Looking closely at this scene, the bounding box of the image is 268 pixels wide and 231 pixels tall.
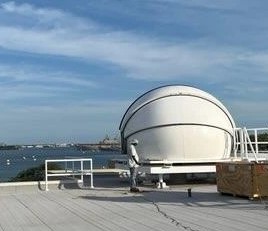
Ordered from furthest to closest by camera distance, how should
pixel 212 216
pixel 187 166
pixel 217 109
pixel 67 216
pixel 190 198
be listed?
pixel 217 109 → pixel 187 166 → pixel 190 198 → pixel 67 216 → pixel 212 216

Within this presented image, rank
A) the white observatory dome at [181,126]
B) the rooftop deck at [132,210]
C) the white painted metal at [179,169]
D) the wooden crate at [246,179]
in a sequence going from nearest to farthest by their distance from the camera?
the rooftop deck at [132,210] < the wooden crate at [246,179] < the white painted metal at [179,169] < the white observatory dome at [181,126]

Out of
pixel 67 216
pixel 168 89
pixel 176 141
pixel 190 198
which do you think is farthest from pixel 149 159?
pixel 67 216

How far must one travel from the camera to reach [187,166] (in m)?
23.8

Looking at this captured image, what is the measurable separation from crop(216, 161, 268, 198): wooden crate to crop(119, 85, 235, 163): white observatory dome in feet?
18.2

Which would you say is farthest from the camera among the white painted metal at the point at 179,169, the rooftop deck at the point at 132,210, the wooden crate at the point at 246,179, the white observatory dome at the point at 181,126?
the white observatory dome at the point at 181,126

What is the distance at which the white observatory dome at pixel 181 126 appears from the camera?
2430 cm

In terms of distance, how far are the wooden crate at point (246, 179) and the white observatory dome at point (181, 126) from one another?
18.2 feet

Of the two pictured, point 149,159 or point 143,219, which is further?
point 149,159

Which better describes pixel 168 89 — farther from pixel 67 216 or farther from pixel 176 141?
pixel 67 216

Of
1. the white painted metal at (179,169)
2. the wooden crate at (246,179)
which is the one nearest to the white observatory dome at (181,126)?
the white painted metal at (179,169)

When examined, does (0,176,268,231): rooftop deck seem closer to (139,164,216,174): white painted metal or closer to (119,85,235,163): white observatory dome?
(139,164,216,174): white painted metal

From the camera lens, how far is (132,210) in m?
15.7

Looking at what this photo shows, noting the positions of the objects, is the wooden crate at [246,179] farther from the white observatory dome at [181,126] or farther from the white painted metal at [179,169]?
the white observatory dome at [181,126]

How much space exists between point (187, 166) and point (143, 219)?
33.6 ft
